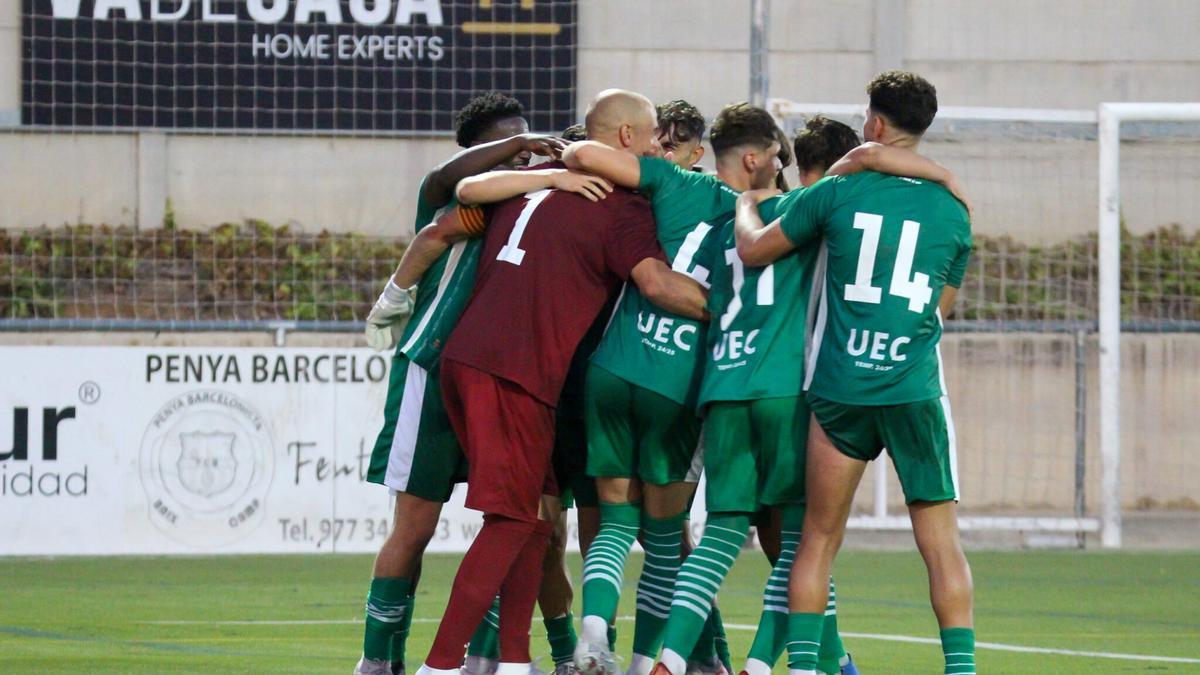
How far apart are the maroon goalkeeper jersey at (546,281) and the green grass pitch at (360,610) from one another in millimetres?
1463

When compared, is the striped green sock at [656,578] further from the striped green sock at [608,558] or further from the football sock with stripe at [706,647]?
the football sock with stripe at [706,647]

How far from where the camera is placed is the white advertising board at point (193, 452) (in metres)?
10.8

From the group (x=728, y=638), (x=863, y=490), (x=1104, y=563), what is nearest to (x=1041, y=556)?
(x=1104, y=563)

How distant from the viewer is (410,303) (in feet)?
20.5

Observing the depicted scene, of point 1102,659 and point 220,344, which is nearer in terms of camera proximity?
point 1102,659

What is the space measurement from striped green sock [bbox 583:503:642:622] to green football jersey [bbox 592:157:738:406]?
0.42 metres

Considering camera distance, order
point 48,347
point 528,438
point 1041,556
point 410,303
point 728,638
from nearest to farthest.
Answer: point 528,438 → point 410,303 → point 728,638 → point 48,347 → point 1041,556

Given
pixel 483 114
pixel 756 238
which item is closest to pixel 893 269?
pixel 756 238

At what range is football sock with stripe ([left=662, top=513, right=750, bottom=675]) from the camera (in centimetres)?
536

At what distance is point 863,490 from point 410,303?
25.2 feet

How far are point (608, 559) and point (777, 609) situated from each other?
1.79 feet

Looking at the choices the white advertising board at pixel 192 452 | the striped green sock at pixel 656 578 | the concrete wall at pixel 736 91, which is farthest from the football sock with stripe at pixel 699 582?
the concrete wall at pixel 736 91

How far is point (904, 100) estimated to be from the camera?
543cm

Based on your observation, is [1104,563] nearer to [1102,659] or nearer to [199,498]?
[1102,659]
